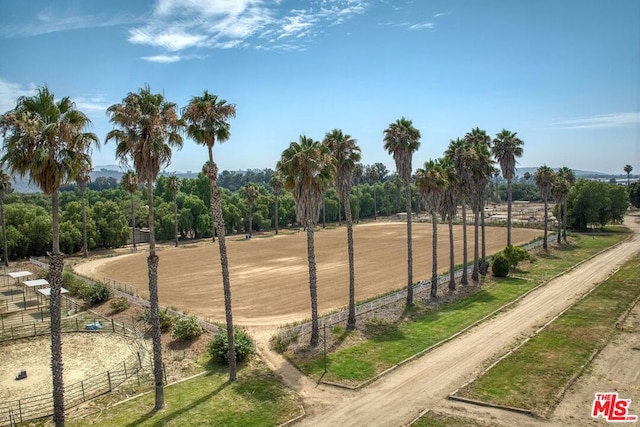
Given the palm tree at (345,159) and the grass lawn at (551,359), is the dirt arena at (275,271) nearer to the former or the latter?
the palm tree at (345,159)

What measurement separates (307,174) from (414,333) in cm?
1442

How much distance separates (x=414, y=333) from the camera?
110 feet

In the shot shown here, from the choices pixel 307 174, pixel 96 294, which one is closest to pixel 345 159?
pixel 307 174

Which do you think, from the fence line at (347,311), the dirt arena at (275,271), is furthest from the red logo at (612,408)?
the dirt arena at (275,271)

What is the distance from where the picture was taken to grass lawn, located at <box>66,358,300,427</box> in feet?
71.1

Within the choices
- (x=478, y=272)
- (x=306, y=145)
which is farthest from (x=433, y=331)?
(x=478, y=272)

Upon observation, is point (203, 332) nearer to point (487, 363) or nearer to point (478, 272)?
point (487, 363)

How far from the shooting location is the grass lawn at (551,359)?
2347 cm

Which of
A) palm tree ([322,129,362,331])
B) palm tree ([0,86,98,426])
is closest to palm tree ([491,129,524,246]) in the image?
palm tree ([322,129,362,331])

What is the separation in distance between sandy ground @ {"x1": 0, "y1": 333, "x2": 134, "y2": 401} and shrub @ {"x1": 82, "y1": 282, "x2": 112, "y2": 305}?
846cm

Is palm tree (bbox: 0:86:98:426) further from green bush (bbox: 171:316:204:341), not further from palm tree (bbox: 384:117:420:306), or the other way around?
palm tree (bbox: 384:117:420:306)

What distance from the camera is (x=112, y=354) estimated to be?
30.7 meters

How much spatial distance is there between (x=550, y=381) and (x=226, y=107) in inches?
920

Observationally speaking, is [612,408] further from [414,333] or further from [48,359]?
[48,359]
